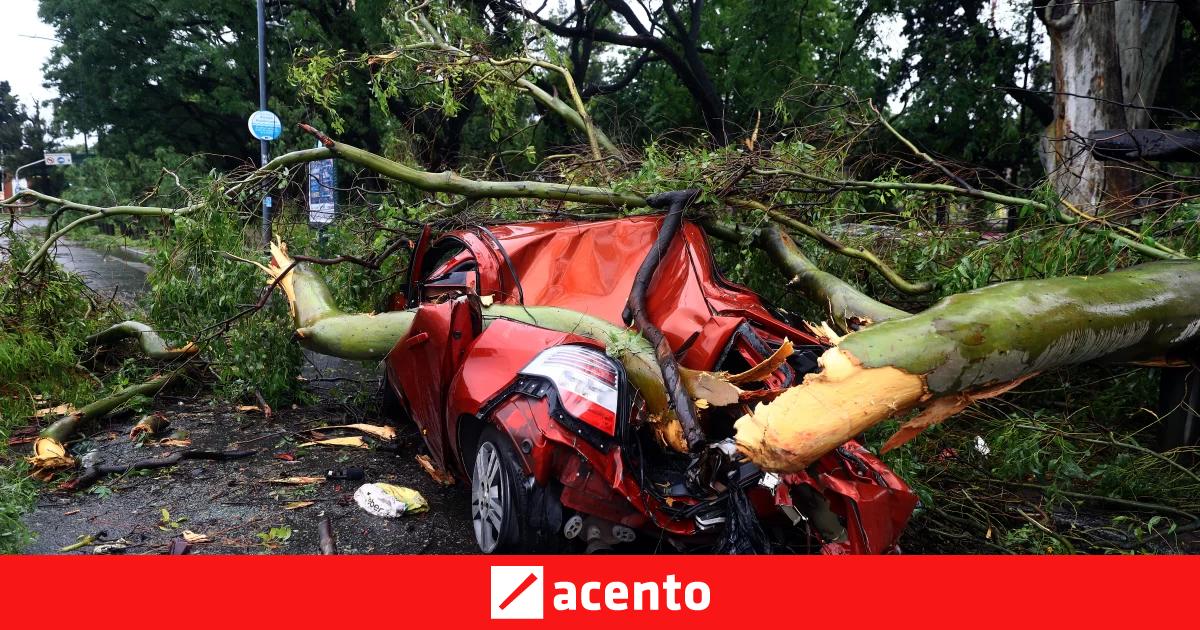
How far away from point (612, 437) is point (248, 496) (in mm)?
2242

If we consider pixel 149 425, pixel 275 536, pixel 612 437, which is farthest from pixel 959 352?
pixel 149 425

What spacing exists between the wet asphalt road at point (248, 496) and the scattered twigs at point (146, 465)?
0.05 metres

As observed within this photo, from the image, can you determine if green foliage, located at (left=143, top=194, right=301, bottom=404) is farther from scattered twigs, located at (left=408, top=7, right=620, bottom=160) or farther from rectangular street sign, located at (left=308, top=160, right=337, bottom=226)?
scattered twigs, located at (left=408, top=7, right=620, bottom=160)

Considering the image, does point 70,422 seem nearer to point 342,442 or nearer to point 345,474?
point 342,442

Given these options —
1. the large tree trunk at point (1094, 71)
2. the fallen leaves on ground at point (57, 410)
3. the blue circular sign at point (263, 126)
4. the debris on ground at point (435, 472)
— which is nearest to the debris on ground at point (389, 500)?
the debris on ground at point (435, 472)

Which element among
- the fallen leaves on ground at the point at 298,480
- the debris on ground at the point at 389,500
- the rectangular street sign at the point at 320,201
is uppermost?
the rectangular street sign at the point at 320,201

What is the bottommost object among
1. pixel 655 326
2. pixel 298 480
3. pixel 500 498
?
pixel 298 480

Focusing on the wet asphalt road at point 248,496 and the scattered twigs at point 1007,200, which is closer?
the wet asphalt road at point 248,496

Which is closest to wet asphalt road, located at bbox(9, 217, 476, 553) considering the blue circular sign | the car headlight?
the car headlight

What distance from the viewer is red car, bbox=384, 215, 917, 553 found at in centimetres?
253

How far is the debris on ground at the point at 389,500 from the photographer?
137 inches

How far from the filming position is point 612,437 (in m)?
2.58

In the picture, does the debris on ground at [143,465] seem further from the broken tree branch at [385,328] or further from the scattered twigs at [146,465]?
the broken tree branch at [385,328]

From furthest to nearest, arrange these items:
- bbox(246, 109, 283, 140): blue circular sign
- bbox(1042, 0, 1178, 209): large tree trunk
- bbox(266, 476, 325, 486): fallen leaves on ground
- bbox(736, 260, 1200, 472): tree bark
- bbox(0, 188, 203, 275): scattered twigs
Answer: bbox(246, 109, 283, 140): blue circular sign → bbox(1042, 0, 1178, 209): large tree trunk → bbox(0, 188, 203, 275): scattered twigs → bbox(266, 476, 325, 486): fallen leaves on ground → bbox(736, 260, 1200, 472): tree bark
